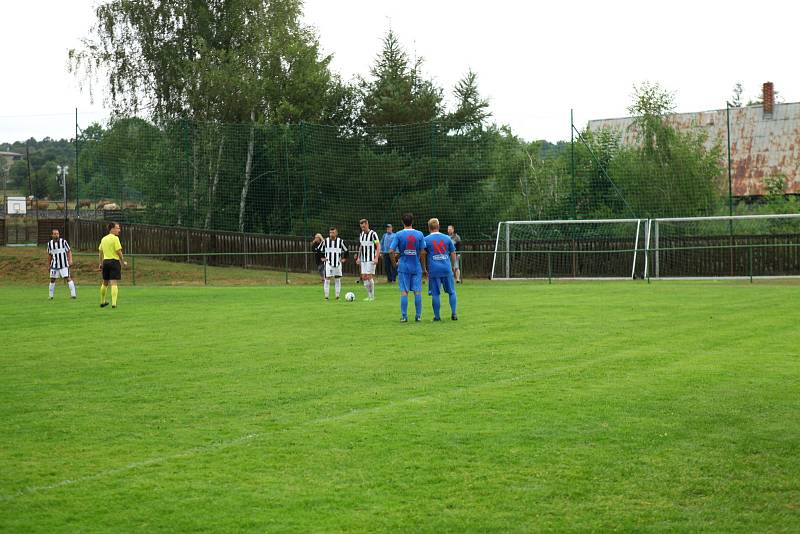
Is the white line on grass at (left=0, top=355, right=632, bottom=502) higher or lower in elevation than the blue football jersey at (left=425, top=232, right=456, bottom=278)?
lower

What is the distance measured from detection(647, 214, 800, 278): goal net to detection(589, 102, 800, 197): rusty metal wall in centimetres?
1110

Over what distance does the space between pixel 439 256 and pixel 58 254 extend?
13.4m

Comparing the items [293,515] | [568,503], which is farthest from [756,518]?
[293,515]

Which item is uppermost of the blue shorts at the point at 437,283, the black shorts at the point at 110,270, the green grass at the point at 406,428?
the black shorts at the point at 110,270

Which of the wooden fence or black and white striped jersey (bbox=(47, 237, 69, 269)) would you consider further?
the wooden fence

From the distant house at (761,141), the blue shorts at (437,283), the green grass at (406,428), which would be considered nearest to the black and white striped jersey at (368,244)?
the blue shorts at (437,283)

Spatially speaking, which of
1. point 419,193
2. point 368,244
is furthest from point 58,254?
point 419,193

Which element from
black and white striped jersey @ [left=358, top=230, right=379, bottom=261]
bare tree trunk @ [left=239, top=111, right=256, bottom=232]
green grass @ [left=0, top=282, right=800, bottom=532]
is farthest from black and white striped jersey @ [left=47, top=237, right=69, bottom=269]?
bare tree trunk @ [left=239, top=111, right=256, bottom=232]

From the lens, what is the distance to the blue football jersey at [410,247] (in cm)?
1678

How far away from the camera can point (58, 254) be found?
1022 inches

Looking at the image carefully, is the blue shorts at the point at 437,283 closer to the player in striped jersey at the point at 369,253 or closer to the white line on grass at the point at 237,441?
the white line on grass at the point at 237,441

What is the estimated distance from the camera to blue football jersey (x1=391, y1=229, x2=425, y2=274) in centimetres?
1678

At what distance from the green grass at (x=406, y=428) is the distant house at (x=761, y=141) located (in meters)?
29.9

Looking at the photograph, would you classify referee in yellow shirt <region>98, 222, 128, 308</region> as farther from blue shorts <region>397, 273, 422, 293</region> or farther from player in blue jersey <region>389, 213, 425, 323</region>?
blue shorts <region>397, 273, 422, 293</region>
